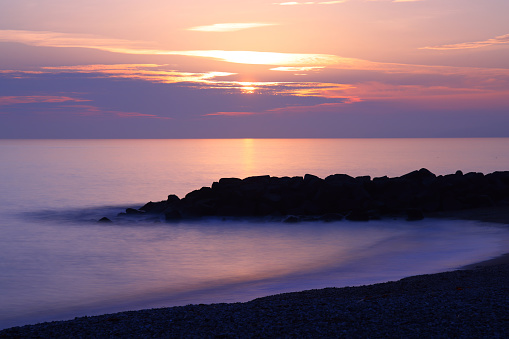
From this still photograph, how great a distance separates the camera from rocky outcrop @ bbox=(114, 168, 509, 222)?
24719mm

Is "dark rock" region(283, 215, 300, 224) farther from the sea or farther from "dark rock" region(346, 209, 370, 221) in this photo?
"dark rock" region(346, 209, 370, 221)

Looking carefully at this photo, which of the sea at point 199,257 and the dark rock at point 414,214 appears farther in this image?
the dark rock at point 414,214

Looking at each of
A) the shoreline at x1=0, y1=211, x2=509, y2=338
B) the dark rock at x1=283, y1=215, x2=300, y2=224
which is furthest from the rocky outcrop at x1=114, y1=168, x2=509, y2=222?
the shoreline at x1=0, y1=211, x2=509, y2=338

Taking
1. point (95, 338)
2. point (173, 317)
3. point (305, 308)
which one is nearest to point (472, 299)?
point (305, 308)

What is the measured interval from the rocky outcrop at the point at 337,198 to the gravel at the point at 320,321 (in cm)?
1604

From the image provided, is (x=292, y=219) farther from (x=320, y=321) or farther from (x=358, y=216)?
(x=320, y=321)

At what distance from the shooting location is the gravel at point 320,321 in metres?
6.46

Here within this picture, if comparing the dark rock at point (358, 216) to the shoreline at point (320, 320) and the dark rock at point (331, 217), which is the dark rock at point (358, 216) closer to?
the dark rock at point (331, 217)

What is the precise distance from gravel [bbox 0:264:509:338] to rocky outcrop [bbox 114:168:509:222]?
1604cm

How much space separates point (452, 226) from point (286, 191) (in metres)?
8.04

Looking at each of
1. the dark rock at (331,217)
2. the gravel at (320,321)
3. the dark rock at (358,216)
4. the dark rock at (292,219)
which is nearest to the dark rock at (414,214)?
the dark rock at (358,216)

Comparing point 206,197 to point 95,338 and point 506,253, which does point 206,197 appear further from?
point 95,338

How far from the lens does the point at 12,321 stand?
36.8ft

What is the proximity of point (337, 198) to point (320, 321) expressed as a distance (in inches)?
750
